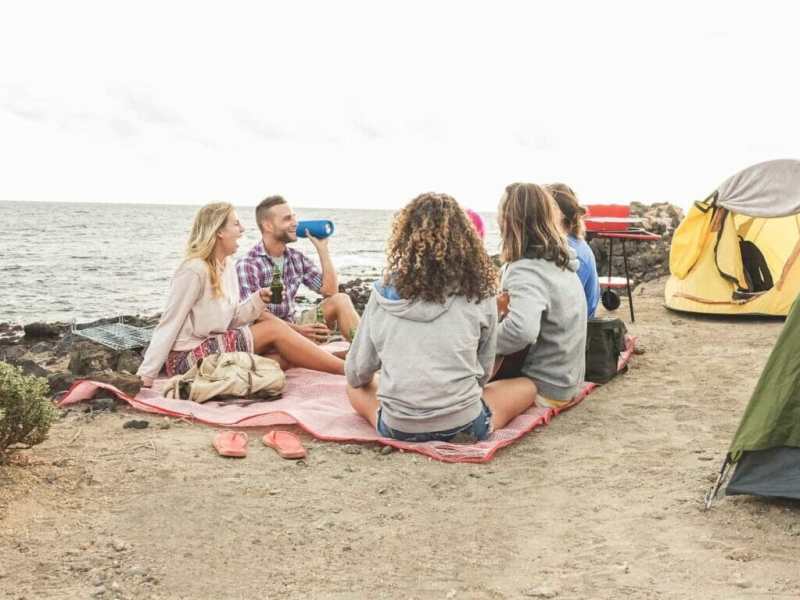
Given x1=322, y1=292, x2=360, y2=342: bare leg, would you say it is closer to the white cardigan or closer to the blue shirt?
the white cardigan

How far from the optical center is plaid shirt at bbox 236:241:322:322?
7488mm

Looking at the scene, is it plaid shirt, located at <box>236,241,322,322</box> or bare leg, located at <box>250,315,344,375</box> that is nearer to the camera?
bare leg, located at <box>250,315,344,375</box>

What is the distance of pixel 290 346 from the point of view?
22.7 feet

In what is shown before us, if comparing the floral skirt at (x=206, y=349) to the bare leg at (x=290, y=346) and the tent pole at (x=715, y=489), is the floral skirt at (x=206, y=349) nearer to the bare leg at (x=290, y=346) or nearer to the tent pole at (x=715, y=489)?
the bare leg at (x=290, y=346)

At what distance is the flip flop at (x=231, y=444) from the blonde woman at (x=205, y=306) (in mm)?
1283

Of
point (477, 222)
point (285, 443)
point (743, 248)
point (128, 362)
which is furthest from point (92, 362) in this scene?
point (743, 248)

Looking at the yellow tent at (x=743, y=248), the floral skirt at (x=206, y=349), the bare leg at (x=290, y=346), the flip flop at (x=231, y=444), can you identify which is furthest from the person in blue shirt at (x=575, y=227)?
the yellow tent at (x=743, y=248)

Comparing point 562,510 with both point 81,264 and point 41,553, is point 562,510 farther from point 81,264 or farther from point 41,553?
point 81,264

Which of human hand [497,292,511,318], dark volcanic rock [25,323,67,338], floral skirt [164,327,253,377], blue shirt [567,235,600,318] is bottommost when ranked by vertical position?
dark volcanic rock [25,323,67,338]

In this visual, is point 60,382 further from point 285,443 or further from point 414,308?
point 414,308

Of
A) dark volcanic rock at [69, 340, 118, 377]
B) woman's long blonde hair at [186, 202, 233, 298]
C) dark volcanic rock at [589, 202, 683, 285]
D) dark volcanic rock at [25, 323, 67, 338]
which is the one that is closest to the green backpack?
woman's long blonde hair at [186, 202, 233, 298]

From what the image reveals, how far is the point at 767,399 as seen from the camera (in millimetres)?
4113

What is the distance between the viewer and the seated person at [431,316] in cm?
482

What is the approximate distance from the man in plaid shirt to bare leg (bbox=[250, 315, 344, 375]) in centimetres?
46
